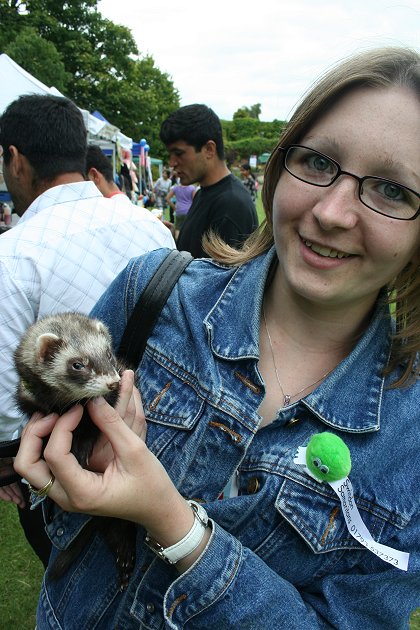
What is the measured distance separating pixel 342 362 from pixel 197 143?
173 inches

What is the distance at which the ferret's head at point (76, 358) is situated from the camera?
1766 mm

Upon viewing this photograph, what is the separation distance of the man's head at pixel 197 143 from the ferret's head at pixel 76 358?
12.2 feet

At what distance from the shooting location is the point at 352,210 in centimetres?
129

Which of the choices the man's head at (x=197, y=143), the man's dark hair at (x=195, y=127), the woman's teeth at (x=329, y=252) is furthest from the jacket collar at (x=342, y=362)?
the man's dark hair at (x=195, y=127)

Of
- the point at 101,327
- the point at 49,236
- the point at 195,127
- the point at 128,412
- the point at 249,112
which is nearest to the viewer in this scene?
the point at 128,412

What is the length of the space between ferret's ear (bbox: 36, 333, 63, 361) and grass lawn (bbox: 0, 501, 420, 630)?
8.74 ft

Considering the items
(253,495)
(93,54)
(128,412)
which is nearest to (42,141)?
(128,412)

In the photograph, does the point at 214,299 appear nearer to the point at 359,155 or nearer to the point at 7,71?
the point at 359,155

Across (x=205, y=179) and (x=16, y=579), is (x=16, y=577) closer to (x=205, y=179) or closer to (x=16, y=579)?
(x=16, y=579)

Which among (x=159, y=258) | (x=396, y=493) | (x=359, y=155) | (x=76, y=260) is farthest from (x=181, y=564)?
(x=76, y=260)

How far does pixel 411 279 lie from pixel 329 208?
1.45ft

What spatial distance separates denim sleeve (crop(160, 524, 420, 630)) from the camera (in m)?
1.24

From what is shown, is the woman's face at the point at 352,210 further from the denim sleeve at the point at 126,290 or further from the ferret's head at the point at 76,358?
the ferret's head at the point at 76,358

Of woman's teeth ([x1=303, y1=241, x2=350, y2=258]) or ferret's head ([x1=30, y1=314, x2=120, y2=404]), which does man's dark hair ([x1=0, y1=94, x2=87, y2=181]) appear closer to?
ferret's head ([x1=30, y1=314, x2=120, y2=404])
